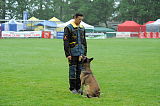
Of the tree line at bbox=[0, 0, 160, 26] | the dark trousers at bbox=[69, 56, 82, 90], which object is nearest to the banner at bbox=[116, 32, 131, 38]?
the tree line at bbox=[0, 0, 160, 26]

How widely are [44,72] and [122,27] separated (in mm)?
52651

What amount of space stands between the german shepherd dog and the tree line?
70.8 metres

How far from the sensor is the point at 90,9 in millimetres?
82438

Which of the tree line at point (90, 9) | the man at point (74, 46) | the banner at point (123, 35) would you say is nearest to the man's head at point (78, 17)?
the man at point (74, 46)

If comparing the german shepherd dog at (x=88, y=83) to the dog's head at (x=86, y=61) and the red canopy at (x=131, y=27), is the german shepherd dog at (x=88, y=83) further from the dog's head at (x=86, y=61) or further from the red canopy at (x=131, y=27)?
the red canopy at (x=131, y=27)

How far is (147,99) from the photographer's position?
25.7 ft

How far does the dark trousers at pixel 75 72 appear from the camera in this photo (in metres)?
8.43

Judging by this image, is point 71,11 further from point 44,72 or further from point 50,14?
point 44,72

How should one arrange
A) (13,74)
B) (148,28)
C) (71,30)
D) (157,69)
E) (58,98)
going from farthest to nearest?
(148,28)
(157,69)
(13,74)
(71,30)
(58,98)

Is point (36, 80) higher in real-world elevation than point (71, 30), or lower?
lower

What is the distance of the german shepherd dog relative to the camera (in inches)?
302

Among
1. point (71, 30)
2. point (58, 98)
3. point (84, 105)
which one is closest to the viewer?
point (84, 105)

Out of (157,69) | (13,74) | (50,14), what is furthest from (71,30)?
(50,14)

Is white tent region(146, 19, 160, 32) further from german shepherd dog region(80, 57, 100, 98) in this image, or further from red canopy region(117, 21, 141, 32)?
german shepherd dog region(80, 57, 100, 98)
